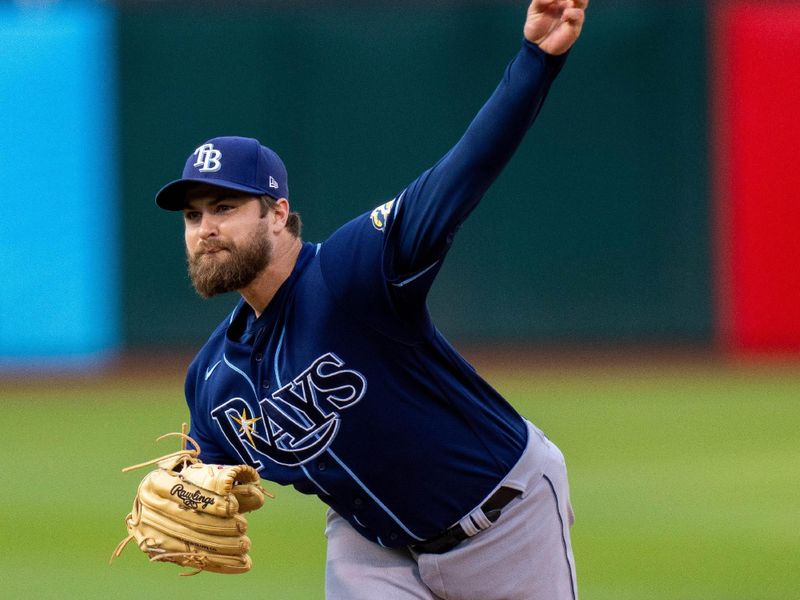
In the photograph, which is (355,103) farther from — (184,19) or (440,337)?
(440,337)

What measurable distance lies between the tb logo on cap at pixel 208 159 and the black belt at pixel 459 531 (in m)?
1.22

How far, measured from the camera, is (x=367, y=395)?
389 cm

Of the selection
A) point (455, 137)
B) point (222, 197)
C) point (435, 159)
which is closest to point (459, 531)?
point (222, 197)

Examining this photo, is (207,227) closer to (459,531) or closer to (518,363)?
(459,531)

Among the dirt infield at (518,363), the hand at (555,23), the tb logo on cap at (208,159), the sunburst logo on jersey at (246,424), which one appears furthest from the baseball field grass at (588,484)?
the hand at (555,23)

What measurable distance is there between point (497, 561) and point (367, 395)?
2.07ft

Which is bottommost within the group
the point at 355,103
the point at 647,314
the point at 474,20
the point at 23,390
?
the point at 23,390

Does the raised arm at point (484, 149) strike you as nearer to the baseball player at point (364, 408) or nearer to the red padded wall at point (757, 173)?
the baseball player at point (364, 408)

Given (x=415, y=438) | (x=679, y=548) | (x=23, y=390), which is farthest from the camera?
(x=23, y=390)

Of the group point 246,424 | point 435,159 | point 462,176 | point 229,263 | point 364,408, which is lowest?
point 435,159

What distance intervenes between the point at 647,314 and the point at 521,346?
1.33 m

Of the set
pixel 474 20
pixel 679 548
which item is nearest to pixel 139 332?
pixel 474 20

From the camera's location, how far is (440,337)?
3.97 meters

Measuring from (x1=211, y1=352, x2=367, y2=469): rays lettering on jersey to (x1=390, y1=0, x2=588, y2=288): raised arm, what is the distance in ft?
1.25
